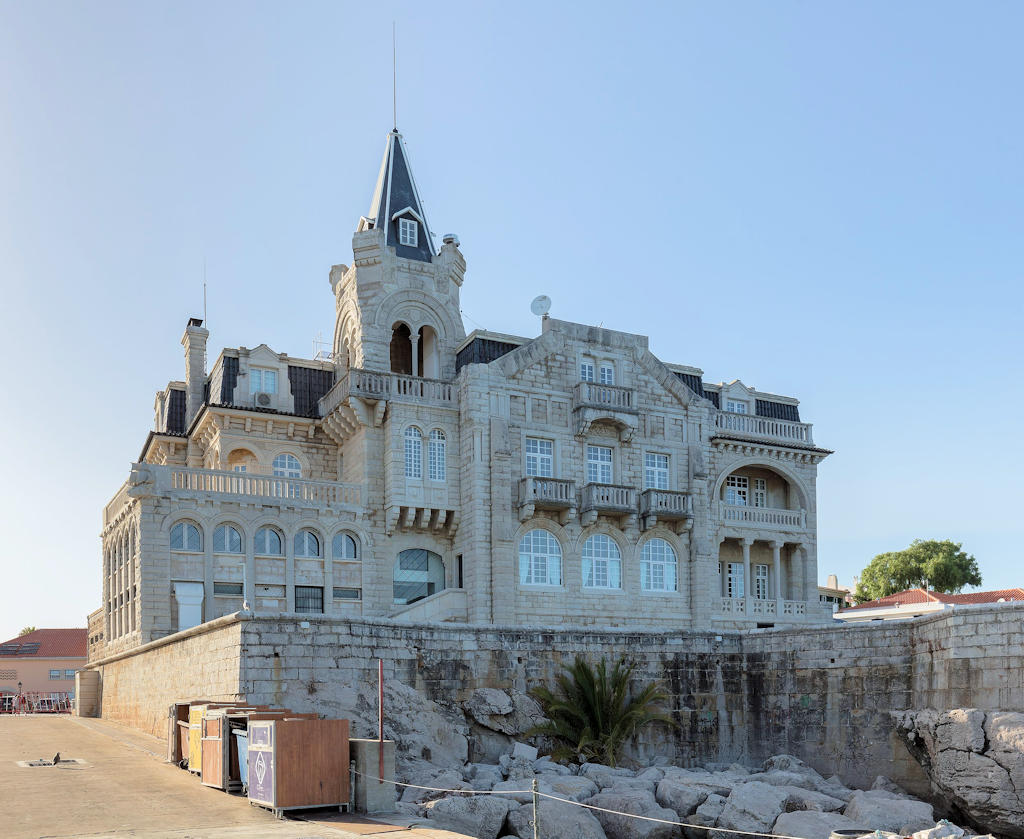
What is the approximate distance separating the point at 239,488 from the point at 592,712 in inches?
548

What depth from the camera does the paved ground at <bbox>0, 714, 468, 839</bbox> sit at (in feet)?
46.1

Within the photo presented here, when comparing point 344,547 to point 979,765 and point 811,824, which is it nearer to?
point 811,824

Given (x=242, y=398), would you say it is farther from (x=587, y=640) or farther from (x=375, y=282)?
(x=587, y=640)

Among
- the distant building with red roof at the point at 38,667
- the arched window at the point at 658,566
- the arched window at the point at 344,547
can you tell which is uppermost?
the arched window at the point at 344,547

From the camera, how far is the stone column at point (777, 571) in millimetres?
41875

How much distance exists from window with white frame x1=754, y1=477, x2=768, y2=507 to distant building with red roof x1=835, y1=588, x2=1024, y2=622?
8731mm

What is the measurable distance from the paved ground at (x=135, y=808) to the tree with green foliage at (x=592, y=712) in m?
9.01

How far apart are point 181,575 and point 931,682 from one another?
21.5 meters

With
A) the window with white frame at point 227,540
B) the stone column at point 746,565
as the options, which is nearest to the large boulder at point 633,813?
the window with white frame at point 227,540

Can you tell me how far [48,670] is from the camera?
215 ft

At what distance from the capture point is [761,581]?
43.1 metres

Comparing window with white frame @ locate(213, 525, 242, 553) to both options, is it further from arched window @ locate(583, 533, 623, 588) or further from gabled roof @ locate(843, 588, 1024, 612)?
gabled roof @ locate(843, 588, 1024, 612)

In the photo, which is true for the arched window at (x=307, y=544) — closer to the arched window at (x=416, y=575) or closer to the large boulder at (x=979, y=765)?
the arched window at (x=416, y=575)

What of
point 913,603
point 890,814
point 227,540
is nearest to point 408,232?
point 227,540
